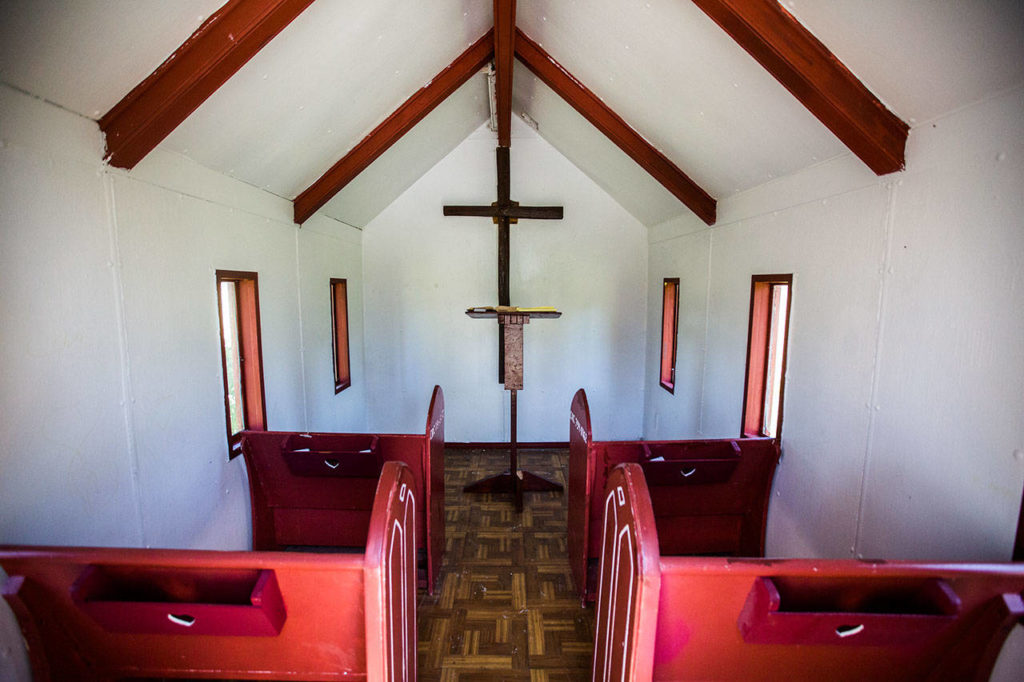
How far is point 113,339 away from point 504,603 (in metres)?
2.41

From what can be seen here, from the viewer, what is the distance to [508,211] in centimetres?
483

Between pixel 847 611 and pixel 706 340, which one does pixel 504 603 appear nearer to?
→ pixel 847 611

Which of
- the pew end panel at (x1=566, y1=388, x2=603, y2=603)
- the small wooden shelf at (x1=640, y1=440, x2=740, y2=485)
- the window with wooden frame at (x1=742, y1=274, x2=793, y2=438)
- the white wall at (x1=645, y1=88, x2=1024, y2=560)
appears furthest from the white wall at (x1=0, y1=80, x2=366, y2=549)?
the window with wooden frame at (x1=742, y1=274, x2=793, y2=438)

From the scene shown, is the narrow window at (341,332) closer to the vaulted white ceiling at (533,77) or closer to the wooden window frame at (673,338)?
the vaulted white ceiling at (533,77)

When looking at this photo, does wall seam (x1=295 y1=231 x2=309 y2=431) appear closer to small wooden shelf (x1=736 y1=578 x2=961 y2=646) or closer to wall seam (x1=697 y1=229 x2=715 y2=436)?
wall seam (x1=697 y1=229 x2=715 y2=436)

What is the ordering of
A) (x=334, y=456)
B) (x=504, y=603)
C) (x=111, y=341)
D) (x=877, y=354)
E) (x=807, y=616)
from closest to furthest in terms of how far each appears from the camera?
(x=807, y=616)
(x=111, y=341)
(x=877, y=354)
(x=334, y=456)
(x=504, y=603)

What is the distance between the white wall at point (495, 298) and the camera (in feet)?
17.5

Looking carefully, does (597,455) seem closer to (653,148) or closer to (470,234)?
(653,148)

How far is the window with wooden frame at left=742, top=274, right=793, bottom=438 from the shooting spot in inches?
121

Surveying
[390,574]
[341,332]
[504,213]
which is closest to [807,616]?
[390,574]

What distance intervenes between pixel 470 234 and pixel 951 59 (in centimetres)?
432

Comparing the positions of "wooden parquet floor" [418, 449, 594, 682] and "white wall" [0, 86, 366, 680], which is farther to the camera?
"wooden parquet floor" [418, 449, 594, 682]

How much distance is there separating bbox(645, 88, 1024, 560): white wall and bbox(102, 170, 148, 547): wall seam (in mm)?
3024

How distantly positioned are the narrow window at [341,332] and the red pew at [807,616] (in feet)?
13.6
